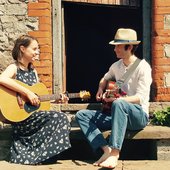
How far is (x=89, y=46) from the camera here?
9047 mm

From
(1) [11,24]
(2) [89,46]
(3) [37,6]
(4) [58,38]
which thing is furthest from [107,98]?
(2) [89,46]

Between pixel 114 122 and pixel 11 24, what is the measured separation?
2.17 metres

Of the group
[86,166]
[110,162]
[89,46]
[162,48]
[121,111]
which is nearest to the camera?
[110,162]

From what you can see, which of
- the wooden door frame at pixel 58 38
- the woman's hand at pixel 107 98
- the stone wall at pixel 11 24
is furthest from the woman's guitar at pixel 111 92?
the stone wall at pixel 11 24

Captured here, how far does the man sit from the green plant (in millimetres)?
524

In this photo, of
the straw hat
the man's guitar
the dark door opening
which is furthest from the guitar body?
the dark door opening

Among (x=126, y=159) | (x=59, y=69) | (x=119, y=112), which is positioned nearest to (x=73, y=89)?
(x=59, y=69)

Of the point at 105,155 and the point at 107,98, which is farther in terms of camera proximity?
the point at 107,98

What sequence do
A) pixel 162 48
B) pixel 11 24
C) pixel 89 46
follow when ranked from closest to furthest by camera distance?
pixel 162 48
pixel 11 24
pixel 89 46

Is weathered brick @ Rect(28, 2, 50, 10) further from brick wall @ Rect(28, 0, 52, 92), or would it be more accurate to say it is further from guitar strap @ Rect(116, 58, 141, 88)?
guitar strap @ Rect(116, 58, 141, 88)

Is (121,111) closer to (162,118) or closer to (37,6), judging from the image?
(162,118)

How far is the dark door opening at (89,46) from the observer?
838 centimetres

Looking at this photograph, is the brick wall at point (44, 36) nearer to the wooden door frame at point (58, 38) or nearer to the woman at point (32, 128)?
the wooden door frame at point (58, 38)

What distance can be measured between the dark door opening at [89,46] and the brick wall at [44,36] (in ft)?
6.96
